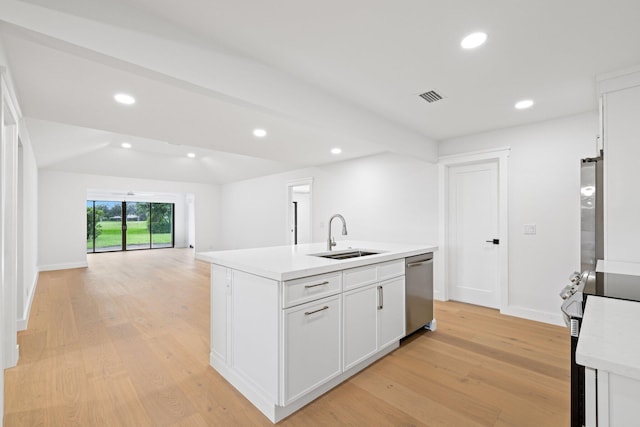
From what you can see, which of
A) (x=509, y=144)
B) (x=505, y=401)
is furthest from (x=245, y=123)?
(x=505, y=401)

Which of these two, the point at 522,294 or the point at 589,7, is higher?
the point at 589,7

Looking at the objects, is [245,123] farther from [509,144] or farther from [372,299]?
[509,144]

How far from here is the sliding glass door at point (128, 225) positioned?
1086cm

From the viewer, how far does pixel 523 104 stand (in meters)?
2.96

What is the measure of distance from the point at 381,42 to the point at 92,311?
15.0 feet

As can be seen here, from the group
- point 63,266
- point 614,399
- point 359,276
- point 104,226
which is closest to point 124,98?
point 359,276

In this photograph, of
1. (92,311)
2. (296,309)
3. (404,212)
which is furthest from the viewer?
(404,212)

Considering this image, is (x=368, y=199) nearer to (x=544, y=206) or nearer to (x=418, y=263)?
(x=418, y=263)

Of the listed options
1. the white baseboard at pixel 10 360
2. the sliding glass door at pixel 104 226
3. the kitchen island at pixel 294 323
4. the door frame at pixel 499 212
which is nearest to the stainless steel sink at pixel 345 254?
the kitchen island at pixel 294 323

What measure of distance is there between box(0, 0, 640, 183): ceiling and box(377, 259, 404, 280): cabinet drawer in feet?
4.28

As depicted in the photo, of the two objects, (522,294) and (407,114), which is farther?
(522,294)

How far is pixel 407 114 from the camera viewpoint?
324cm

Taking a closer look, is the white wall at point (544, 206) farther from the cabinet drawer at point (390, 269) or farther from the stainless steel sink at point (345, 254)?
the stainless steel sink at point (345, 254)

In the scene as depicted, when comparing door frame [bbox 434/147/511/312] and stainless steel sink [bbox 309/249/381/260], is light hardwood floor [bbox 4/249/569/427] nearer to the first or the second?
door frame [bbox 434/147/511/312]
